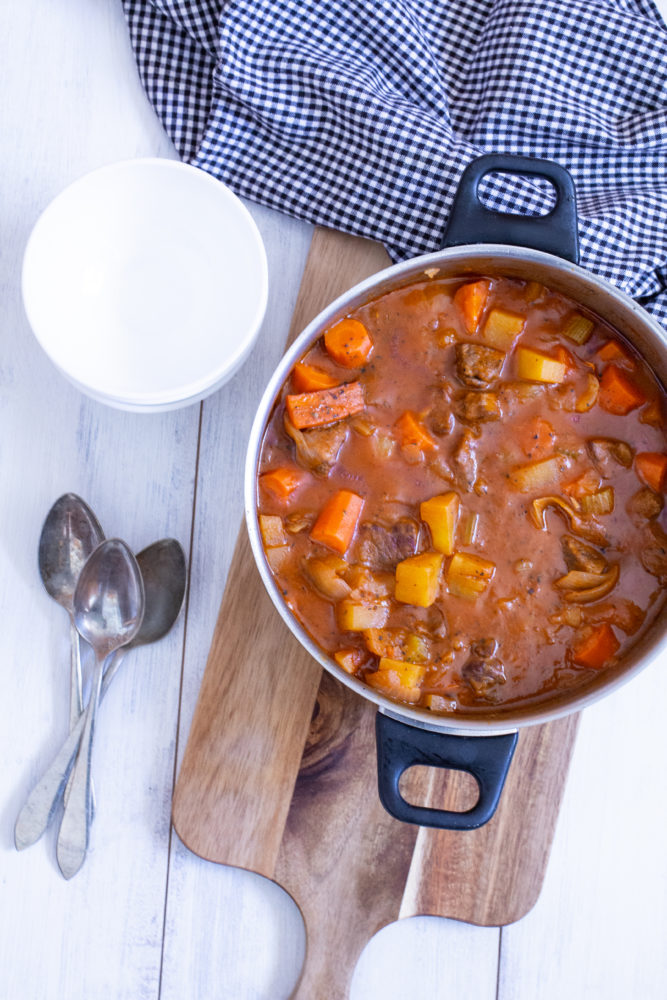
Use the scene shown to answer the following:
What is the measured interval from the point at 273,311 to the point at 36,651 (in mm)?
1252

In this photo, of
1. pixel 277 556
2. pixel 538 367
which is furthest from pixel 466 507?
pixel 277 556

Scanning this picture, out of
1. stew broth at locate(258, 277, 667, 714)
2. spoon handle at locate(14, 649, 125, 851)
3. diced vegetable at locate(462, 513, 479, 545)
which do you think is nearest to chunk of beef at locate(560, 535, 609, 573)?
stew broth at locate(258, 277, 667, 714)

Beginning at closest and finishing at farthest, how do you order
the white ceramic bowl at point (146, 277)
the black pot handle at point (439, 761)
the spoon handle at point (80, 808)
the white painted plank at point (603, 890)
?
the black pot handle at point (439, 761), the white ceramic bowl at point (146, 277), the spoon handle at point (80, 808), the white painted plank at point (603, 890)

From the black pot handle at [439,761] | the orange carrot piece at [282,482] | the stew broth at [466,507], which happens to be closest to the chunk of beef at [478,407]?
the stew broth at [466,507]

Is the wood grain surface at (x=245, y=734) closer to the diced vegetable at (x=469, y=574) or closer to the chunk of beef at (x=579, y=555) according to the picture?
the diced vegetable at (x=469, y=574)

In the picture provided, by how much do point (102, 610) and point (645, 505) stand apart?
4.94 feet

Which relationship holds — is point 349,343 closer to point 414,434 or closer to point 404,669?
point 414,434

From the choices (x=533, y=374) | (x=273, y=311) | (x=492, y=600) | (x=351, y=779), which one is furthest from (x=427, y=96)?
(x=351, y=779)

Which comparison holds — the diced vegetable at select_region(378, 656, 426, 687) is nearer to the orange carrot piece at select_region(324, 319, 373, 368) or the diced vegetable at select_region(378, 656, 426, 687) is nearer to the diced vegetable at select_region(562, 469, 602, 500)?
the diced vegetable at select_region(562, 469, 602, 500)

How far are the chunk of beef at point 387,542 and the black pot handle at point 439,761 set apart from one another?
38 centimetres

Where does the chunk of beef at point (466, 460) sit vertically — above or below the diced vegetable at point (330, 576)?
above

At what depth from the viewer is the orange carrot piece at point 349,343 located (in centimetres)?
213

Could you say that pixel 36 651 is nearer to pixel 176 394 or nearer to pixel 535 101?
pixel 176 394

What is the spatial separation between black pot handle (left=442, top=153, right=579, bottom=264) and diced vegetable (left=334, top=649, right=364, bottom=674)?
1045 millimetres
